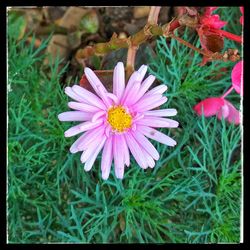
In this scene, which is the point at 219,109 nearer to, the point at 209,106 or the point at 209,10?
the point at 209,106

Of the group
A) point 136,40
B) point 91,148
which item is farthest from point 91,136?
point 136,40

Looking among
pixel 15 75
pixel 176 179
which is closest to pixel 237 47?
pixel 176 179

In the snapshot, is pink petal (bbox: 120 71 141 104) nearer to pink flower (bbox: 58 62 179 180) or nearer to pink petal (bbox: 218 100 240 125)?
pink flower (bbox: 58 62 179 180)

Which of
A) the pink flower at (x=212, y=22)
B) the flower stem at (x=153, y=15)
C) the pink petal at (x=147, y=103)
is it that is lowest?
the pink petal at (x=147, y=103)

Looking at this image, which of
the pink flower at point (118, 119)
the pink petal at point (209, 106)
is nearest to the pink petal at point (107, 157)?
the pink flower at point (118, 119)

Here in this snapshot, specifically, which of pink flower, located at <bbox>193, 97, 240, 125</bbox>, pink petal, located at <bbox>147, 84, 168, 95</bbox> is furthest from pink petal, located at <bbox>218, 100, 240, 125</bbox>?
pink petal, located at <bbox>147, 84, 168, 95</bbox>

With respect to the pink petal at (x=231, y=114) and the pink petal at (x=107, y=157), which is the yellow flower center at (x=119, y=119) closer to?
Answer: the pink petal at (x=107, y=157)
